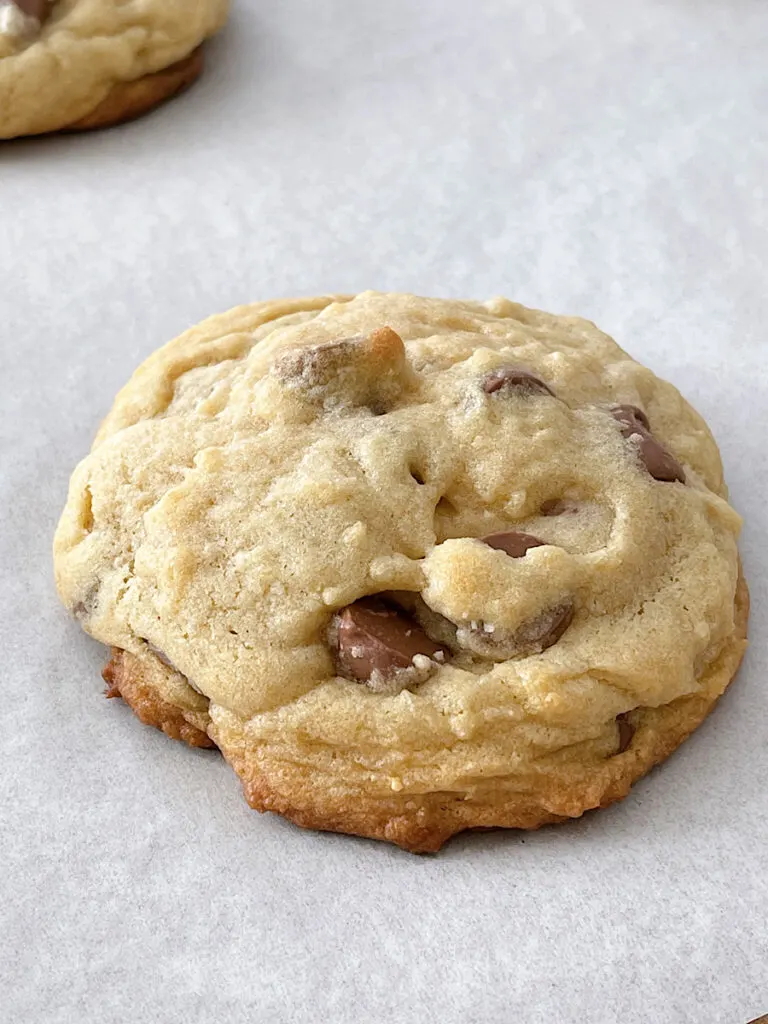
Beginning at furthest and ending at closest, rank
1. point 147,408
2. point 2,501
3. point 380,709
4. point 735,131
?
point 735,131, point 2,501, point 147,408, point 380,709

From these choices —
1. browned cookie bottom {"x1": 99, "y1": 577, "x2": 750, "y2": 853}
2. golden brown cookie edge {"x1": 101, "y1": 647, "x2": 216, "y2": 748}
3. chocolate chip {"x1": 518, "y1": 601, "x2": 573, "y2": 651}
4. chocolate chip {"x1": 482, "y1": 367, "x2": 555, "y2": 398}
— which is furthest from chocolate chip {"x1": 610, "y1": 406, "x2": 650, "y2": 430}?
golden brown cookie edge {"x1": 101, "y1": 647, "x2": 216, "y2": 748}

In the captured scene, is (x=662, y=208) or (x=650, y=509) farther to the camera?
(x=662, y=208)

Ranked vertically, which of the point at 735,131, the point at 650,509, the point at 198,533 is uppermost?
the point at 198,533

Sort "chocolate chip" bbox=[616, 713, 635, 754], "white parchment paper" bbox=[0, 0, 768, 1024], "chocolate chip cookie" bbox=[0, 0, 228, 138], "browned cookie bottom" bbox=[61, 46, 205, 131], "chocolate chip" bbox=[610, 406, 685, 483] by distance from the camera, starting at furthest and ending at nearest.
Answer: "browned cookie bottom" bbox=[61, 46, 205, 131] → "chocolate chip cookie" bbox=[0, 0, 228, 138] → "chocolate chip" bbox=[610, 406, 685, 483] → "chocolate chip" bbox=[616, 713, 635, 754] → "white parchment paper" bbox=[0, 0, 768, 1024]

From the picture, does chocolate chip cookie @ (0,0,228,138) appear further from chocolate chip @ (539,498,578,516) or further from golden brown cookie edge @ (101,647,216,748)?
chocolate chip @ (539,498,578,516)

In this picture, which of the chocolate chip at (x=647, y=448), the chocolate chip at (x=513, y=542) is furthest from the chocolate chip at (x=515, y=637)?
the chocolate chip at (x=647, y=448)

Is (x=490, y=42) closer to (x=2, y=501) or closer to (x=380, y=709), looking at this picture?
(x=2, y=501)

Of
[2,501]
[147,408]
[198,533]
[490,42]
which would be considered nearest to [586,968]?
[198,533]

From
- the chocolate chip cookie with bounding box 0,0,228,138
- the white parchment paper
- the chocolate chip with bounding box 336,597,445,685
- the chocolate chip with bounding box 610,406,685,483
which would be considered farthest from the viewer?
the chocolate chip cookie with bounding box 0,0,228,138
